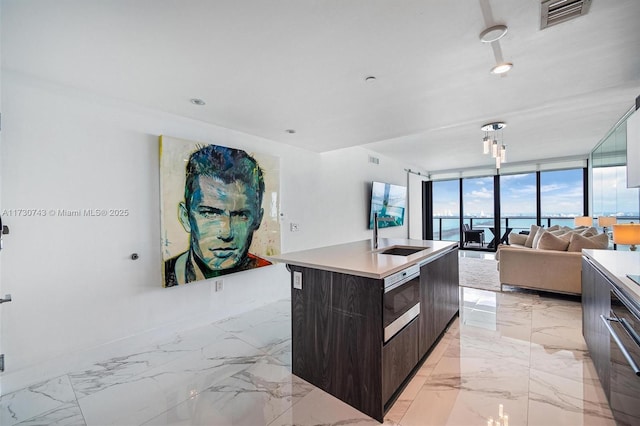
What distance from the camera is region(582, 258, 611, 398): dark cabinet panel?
1.68 m

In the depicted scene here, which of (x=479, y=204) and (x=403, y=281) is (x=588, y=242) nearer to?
(x=403, y=281)

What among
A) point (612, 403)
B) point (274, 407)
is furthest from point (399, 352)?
point (612, 403)

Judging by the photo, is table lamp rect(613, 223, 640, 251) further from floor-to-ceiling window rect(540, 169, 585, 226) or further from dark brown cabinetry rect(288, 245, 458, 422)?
floor-to-ceiling window rect(540, 169, 585, 226)

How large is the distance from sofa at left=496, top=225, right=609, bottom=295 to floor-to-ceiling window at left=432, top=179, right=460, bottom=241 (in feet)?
15.7

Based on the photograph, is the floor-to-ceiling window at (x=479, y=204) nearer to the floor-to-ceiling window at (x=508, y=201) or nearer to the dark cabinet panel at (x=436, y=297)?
the floor-to-ceiling window at (x=508, y=201)

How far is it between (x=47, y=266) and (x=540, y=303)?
526 centimetres

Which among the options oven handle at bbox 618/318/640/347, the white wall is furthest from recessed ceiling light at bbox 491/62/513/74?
the white wall

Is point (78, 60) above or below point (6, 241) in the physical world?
above

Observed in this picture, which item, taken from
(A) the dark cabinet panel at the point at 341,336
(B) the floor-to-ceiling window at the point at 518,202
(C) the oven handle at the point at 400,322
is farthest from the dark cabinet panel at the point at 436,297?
(B) the floor-to-ceiling window at the point at 518,202

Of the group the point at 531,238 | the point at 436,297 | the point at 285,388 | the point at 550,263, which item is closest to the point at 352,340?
the point at 285,388

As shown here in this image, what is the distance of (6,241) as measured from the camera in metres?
1.99

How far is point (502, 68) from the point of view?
1.96 meters

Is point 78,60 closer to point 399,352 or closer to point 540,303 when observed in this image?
point 399,352

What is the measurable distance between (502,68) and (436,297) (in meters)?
1.87
